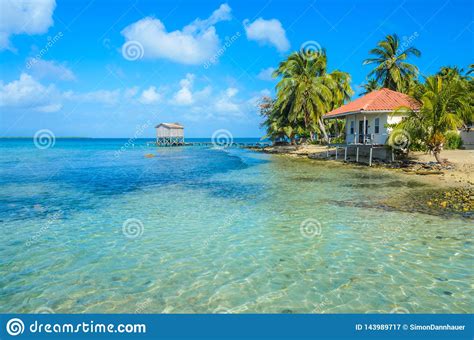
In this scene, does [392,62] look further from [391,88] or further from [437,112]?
[437,112]

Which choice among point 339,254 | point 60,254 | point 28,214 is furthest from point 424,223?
point 28,214

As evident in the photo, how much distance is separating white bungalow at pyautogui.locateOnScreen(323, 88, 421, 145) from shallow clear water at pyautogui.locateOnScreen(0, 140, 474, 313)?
560 inches

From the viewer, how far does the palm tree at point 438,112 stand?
64.8 ft

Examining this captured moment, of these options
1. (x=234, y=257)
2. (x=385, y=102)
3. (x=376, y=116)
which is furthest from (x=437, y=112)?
(x=234, y=257)

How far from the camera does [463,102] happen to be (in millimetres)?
19766

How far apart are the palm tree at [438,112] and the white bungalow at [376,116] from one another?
8.76 feet

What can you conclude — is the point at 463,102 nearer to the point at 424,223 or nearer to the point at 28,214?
the point at 424,223

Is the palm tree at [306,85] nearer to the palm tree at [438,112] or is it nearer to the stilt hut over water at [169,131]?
the palm tree at [438,112]

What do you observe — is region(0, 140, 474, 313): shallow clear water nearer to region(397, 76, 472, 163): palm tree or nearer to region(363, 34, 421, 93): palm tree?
region(397, 76, 472, 163): palm tree

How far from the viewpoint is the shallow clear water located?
5.20m

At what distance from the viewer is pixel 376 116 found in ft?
89.2

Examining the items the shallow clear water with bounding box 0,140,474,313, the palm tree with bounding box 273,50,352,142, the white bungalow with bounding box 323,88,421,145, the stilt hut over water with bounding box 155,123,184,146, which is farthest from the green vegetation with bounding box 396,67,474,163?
the stilt hut over water with bounding box 155,123,184,146
